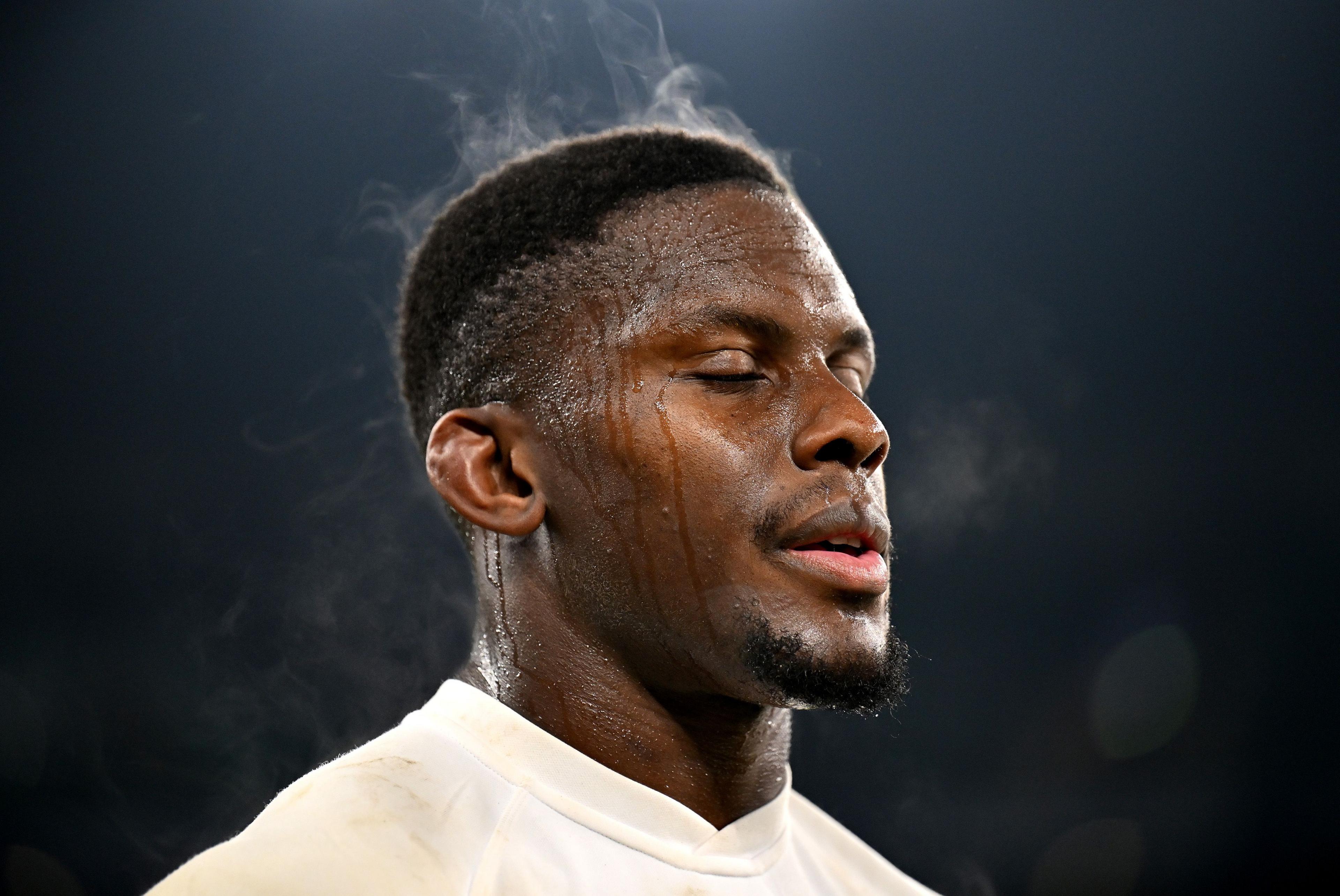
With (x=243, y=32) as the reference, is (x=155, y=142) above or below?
below

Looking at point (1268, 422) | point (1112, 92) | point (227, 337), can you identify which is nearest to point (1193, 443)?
point (1268, 422)

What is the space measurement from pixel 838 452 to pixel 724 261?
0.94 feet

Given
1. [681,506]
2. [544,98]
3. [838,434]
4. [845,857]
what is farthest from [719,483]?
[544,98]

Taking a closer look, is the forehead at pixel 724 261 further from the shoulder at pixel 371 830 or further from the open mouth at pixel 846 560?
the shoulder at pixel 371 830

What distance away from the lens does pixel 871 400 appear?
2859 millimetres

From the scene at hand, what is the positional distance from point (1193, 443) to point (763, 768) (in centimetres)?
208

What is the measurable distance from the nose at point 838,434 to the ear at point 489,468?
1.11 ft

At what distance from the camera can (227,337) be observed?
2.50m

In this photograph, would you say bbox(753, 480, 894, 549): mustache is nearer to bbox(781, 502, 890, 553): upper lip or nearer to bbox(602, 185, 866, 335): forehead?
bbox(781, 502, 890, 553): upper lip

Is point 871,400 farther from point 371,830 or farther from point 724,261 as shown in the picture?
point 371,830

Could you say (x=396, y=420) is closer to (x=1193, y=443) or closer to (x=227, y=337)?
(x=227, y=337)

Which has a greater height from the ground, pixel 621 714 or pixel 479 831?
pixel 621 714

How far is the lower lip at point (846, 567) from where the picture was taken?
1.20m

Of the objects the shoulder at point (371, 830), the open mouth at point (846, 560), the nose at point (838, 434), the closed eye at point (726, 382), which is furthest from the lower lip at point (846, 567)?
the shoulder at point (371, 830)
